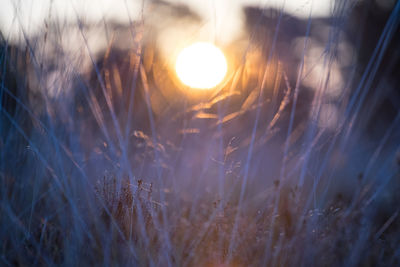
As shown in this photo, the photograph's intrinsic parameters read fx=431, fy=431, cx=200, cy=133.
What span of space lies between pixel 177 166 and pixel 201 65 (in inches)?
22.9

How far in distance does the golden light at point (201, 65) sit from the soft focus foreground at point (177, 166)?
0.05m

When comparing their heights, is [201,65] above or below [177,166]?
above

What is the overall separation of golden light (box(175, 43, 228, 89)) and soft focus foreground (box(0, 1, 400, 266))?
0.05 meters

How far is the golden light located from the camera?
2125 mm

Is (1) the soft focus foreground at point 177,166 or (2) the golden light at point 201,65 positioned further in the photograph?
(2) the golden light at point 201,65

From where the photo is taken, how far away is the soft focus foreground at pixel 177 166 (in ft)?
4.81

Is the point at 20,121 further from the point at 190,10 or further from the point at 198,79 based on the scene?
the point at 190,10

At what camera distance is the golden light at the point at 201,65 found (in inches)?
83.7

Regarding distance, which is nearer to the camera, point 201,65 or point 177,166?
point 201,65

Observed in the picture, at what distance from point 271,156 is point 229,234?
3.61 ft

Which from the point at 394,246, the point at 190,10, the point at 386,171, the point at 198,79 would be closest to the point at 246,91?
the point at 198,79

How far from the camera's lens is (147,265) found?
4.54 ft

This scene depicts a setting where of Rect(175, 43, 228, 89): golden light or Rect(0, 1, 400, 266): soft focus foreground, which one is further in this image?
Rect(175, 43, 228, 89): golden light

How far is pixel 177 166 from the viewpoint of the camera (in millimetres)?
2379
